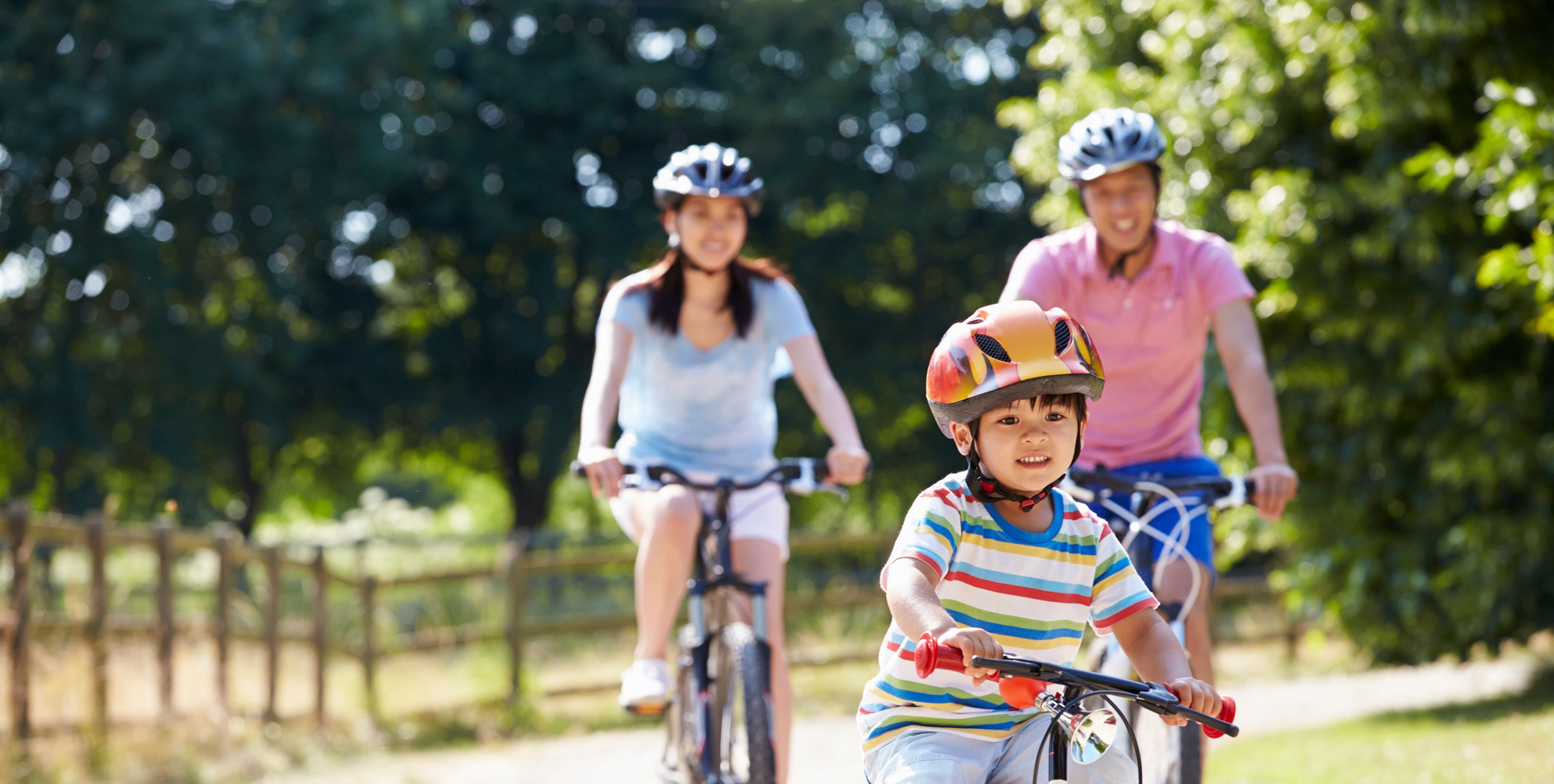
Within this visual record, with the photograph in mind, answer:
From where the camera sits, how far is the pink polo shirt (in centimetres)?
432

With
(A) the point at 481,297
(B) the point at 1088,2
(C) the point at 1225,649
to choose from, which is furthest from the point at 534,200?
(B) the point at 1088,2

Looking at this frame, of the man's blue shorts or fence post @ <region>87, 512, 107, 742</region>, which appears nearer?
the man's blue shorts

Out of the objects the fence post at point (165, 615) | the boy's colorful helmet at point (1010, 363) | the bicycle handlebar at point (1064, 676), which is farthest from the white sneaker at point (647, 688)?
the fence post at point (165, 615)

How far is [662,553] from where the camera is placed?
15.1ft

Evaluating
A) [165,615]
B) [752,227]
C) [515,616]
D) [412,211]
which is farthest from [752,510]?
[752,227]

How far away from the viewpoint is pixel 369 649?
12492 mm

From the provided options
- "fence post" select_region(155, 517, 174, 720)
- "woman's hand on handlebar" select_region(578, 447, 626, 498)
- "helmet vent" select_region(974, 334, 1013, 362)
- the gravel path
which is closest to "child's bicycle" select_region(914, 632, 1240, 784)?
"helmet vent" select_region(974, 334, 1013, 362)

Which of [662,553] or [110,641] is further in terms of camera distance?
[110,641]

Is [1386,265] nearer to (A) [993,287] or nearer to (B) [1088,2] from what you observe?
(B) [1088,2]

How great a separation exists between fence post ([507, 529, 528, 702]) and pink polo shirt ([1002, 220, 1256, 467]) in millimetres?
9217

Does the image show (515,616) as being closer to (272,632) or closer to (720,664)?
(272,632)

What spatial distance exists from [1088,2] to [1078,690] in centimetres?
986

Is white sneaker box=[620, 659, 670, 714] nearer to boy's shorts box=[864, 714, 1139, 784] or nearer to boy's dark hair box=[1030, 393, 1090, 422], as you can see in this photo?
boy's shorts box=[864, 714, 1139, 784]

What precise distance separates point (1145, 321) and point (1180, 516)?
21.7 inches
